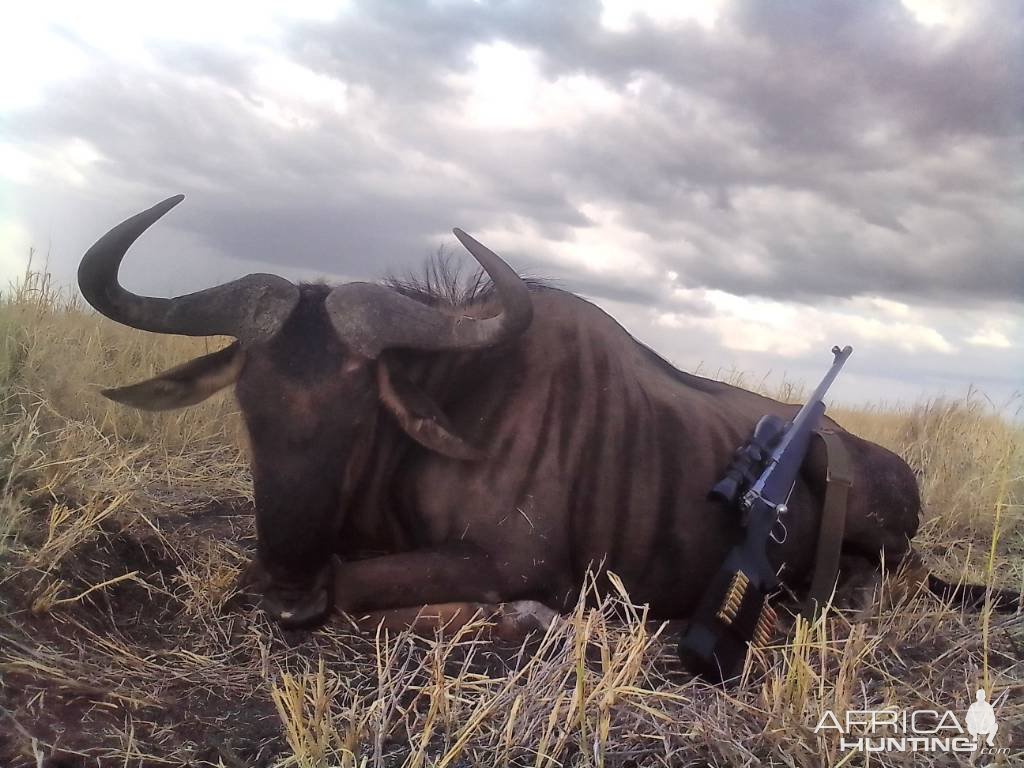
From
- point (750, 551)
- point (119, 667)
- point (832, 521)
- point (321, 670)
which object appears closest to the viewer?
point (321, 670)

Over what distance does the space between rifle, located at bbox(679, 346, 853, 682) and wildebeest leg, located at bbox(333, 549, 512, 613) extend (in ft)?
2.57

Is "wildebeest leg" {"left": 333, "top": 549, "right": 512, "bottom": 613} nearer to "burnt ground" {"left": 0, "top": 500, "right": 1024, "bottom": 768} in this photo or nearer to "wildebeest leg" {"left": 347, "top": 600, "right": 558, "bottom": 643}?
"wildebeest leg" {"left": 347, "top": 600, "right": 558, "bottom": 643}

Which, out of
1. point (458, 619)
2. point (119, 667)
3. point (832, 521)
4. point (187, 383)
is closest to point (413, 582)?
point (458, 619)

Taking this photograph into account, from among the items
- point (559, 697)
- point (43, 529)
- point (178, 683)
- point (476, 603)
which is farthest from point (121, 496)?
point (559, 697)

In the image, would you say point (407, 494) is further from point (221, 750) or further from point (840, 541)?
point (840, 541)

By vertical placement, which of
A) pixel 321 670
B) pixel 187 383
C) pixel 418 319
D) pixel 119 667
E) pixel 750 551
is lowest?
pixel 119 667

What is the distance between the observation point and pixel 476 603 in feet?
10.1

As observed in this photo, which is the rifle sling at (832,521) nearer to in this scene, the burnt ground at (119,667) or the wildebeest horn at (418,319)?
the wildebeest horn at (418,319)

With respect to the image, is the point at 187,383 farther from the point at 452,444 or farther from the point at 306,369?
the point at 452,444

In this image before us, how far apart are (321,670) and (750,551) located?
68.9 inches

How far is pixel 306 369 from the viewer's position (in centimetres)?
289

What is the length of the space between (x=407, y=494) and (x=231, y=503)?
2015mm

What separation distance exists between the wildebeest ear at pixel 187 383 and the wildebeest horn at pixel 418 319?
0.50m

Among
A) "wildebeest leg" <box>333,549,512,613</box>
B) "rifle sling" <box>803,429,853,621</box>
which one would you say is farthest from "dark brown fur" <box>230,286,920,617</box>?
"rifle sling" <box>803,429,853,621</box>
